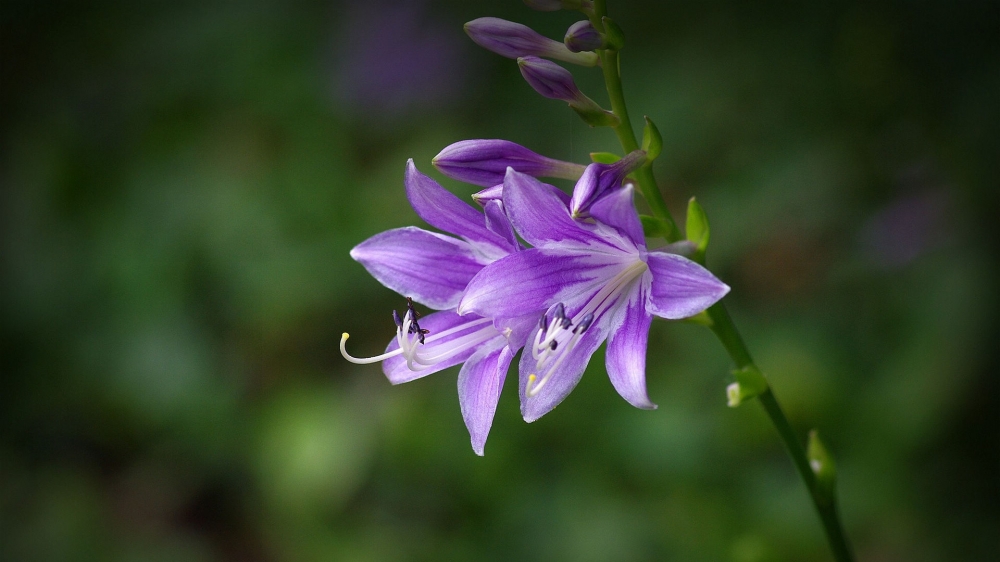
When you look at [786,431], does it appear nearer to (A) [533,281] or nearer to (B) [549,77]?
(A) [533,281]

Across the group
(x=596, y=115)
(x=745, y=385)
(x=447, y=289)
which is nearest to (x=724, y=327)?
(x=745, y=385)

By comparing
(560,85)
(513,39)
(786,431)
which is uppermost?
(513,39)

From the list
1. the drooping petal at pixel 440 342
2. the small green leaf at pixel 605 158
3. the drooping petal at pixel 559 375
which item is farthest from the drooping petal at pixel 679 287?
the drooping petal at pixel 440 342

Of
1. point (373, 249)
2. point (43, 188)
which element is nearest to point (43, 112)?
point (43, 188)

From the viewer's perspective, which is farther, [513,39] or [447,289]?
[447,289]

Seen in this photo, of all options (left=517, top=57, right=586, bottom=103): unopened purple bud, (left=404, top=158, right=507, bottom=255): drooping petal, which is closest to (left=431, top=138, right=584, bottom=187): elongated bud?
(left=404, top=158, right=507, bottom=255): drooping petal

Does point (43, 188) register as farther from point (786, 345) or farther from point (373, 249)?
point (786, 345)

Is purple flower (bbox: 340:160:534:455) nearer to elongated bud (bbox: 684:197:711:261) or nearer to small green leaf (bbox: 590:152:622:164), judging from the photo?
small green leaf (bbox: 590:152:622:164)

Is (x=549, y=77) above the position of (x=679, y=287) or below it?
above
